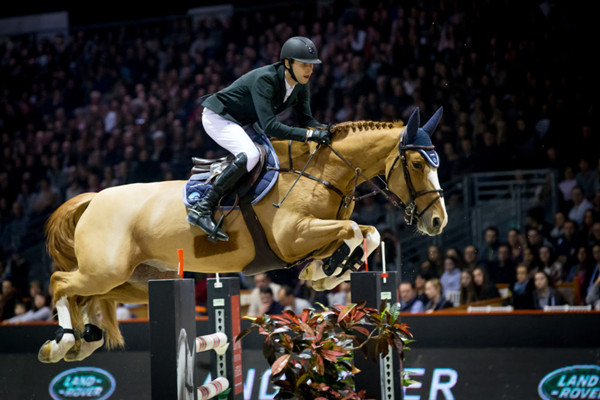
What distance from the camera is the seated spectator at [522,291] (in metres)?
5.82

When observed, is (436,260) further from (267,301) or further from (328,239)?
(328,239)

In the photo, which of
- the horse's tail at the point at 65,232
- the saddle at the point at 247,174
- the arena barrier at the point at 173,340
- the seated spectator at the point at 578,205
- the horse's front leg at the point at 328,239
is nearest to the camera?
the arena barrier at the point at 173,340

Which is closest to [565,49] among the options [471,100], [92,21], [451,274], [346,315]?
[471,100]

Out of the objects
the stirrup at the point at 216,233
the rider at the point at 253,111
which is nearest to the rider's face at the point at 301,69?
the rider at the point at 253,111

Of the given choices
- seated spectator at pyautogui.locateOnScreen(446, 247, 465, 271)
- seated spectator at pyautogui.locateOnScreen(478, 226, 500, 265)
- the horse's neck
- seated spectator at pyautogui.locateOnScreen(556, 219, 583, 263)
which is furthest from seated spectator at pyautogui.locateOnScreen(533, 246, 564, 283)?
the horse's neck

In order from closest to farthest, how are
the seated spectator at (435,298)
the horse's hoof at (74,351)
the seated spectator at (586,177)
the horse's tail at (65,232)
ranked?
the horse's hoof at (74,351)
the horse's tail at (65,232)
the seated spectator at (435,298)
the seated spectator at (586,177)

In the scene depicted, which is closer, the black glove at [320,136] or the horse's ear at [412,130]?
the horse's ear at [412,130]

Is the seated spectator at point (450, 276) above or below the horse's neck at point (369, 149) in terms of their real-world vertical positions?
below

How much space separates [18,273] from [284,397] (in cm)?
616

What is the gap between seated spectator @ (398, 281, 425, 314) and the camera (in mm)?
6027

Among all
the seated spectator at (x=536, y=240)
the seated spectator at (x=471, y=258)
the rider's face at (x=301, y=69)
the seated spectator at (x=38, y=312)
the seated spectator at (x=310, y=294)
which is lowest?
the seated spectator at (x=38, y=312)

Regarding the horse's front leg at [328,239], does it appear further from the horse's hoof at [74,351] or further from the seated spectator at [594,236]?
the seated spectator at [594,236]

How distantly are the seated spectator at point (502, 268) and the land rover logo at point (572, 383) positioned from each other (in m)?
1.43

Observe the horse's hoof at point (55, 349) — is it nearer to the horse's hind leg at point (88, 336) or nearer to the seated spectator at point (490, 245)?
the horse's hind leg at point (88, 336)
